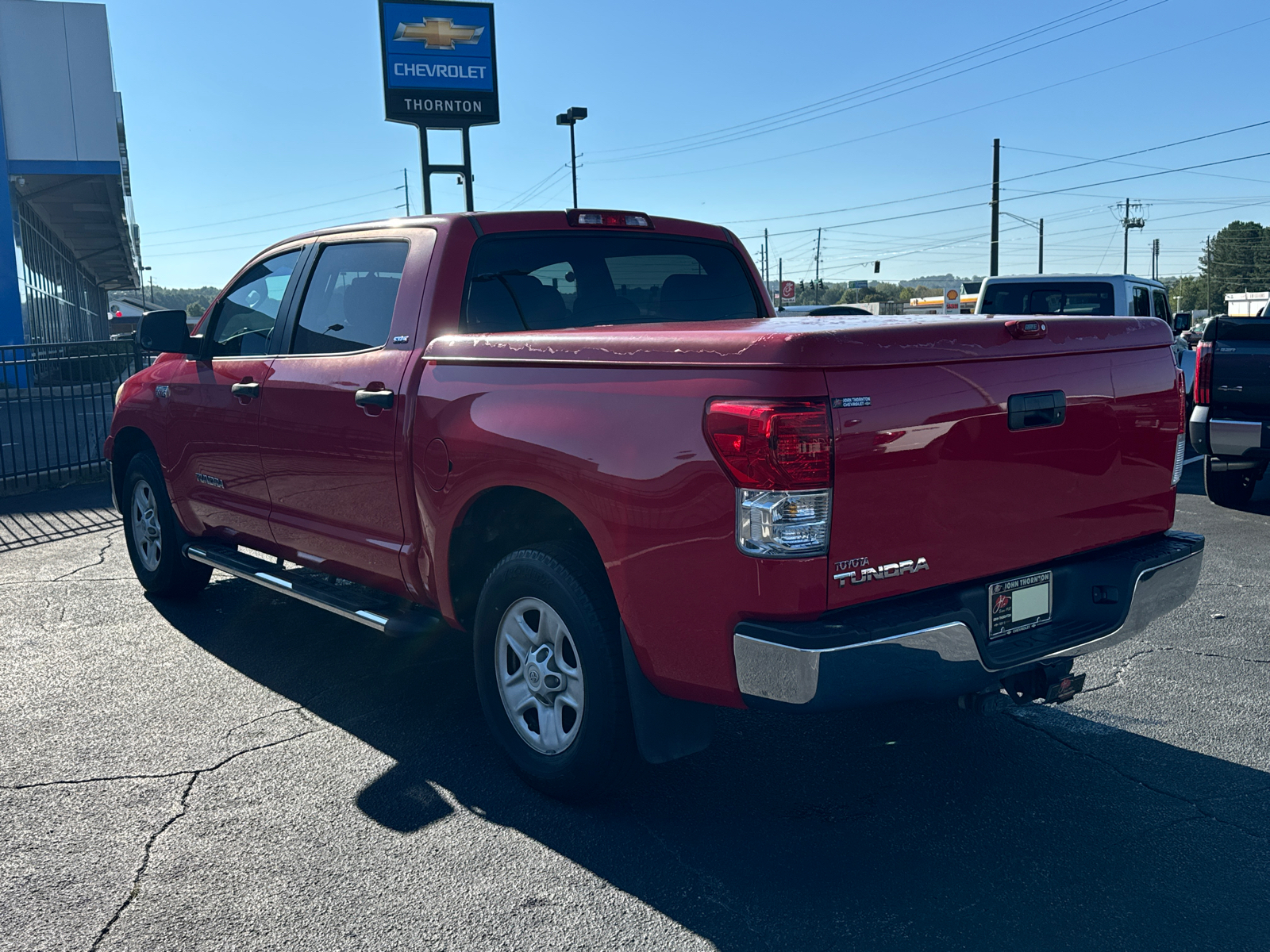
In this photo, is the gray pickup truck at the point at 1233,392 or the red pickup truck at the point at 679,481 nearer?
the red pickup truck at the point at 679,481

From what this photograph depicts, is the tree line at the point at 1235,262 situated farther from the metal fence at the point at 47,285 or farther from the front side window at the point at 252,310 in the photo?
the front side window at the point at 252,310

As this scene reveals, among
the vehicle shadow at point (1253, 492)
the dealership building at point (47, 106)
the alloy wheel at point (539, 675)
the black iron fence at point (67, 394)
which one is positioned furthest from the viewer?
the dealership building at point (47, 106)

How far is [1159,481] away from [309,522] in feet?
11.2

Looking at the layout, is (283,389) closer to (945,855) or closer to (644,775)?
(644,775)

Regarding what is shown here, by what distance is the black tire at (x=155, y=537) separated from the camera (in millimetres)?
6121

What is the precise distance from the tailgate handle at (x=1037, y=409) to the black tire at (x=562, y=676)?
1340 mm

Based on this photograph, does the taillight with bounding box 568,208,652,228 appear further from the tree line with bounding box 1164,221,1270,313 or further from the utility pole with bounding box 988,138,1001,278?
the tree line with bounding box 1164,221,1270,313

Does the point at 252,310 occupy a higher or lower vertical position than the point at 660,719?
higher

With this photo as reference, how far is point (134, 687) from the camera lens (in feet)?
16.0

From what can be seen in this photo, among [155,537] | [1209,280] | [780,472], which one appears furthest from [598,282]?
[1209,280]

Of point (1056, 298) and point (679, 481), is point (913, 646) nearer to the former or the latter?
point (679, 481)

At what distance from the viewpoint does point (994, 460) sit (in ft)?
10.1

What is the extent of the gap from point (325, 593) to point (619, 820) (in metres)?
1.80

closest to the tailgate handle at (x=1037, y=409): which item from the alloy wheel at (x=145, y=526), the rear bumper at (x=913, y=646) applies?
the rear bumper at (x=913, y=646)
